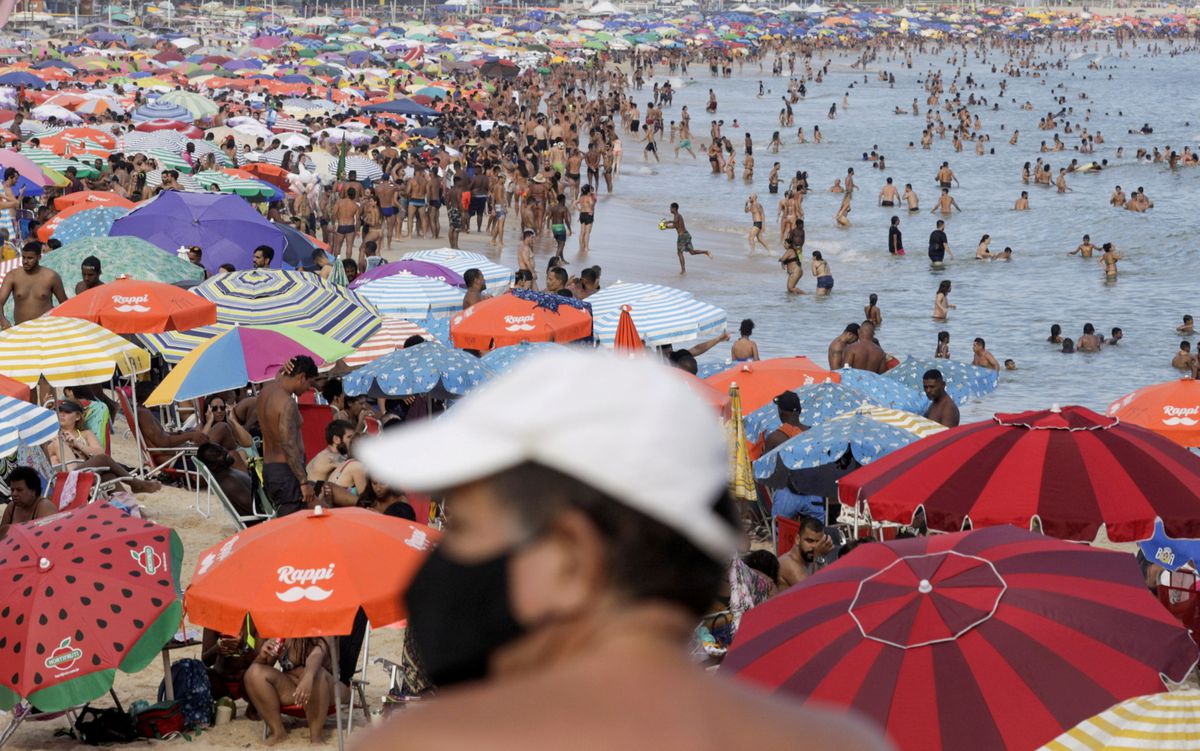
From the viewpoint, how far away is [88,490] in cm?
798

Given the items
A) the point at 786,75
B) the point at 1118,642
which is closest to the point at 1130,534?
the point at 1118,642

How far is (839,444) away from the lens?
816cm

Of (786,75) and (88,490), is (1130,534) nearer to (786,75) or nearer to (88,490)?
(88,490)

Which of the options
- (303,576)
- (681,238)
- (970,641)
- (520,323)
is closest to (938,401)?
(520,323)

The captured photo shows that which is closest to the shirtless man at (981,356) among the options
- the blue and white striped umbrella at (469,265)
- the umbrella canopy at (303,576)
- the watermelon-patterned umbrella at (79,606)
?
the blue and white striped umbrella at (469,265)

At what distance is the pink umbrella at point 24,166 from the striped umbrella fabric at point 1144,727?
1826cm

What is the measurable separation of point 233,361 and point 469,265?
5.47 m

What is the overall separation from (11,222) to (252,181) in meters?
3.34

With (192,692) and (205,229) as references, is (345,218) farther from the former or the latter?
(192,692)

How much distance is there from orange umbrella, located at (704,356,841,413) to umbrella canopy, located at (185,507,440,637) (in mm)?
5173

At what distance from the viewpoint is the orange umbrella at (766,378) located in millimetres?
10359

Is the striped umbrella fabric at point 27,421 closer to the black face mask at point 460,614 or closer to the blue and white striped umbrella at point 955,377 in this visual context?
the blue and white striped umbrella at point 955,377

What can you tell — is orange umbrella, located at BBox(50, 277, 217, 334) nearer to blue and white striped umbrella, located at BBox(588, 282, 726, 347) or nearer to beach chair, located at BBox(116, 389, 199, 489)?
beach chair, located at BBox(116, 389, 199, 489)

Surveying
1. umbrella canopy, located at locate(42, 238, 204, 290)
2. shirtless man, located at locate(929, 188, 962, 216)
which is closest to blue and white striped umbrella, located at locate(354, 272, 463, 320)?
umbrella canopy, located at locate(42, 238, 204, 290)
